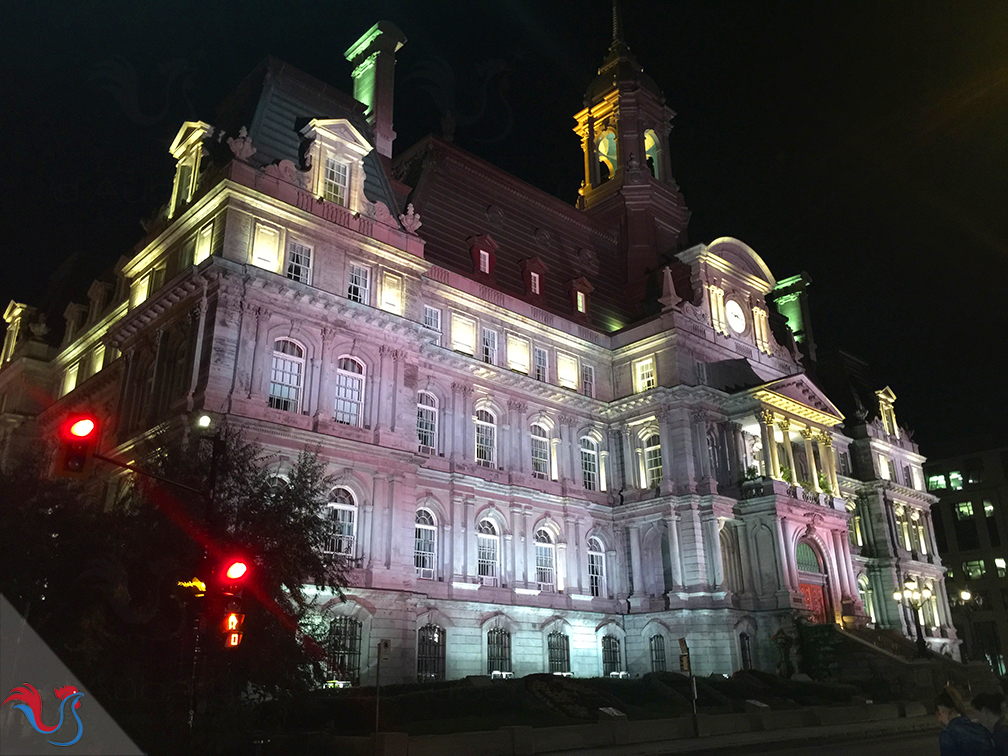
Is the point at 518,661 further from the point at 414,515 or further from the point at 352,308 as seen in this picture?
the point at 352,308

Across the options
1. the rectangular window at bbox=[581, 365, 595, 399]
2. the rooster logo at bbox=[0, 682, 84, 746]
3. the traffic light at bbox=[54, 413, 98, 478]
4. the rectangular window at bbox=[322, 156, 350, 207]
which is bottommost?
the rooster logo at bbox=[0, 682, 84, 746]

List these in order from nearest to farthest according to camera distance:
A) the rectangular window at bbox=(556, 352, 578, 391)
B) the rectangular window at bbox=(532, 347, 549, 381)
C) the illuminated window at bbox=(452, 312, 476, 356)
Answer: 1. the illuminated window at bbox=(452, 312, 476, 356)
2. the rectangular window at bbox=(532, 347, 549, 381)
3. the rectangular window at bbox=(556, 352, 578, 391)

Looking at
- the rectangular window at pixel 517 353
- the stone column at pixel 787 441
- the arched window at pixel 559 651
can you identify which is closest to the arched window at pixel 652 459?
the stone column at pixel 787 441

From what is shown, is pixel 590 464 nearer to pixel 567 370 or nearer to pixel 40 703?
pixel 567 370

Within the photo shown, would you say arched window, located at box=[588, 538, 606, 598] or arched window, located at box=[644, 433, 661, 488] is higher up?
arched window, located at box=[644, 433, 661, 488]

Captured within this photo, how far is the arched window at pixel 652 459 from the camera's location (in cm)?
4575

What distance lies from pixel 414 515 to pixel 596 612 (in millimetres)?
13245

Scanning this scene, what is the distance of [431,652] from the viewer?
3509 cm

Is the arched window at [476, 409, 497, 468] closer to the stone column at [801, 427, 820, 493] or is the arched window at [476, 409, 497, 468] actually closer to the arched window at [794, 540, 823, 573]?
the arched window at [794, 540, 823, 573]

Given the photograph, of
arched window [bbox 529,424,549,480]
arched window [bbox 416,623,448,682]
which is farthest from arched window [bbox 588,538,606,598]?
arched window [bbox 416,623,448,682]

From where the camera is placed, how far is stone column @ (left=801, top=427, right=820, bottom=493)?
49469 mm

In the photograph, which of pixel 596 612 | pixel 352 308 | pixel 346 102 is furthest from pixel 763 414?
pixel 346 102

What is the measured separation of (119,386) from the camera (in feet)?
127

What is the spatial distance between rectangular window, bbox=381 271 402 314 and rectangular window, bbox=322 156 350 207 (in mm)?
3722
